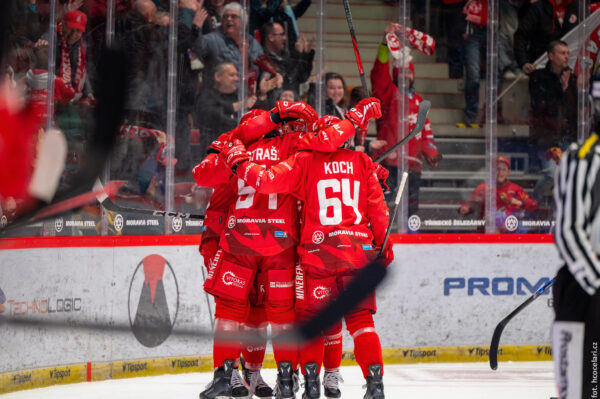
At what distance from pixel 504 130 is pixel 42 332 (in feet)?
11.7

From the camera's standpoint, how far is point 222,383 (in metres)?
3.95

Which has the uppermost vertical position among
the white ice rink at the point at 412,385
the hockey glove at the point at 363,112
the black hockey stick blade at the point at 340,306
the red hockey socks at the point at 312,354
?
the hockey glove at the point at 363,112

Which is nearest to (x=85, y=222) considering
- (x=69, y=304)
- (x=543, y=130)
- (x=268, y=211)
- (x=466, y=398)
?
(x=69, y=304)

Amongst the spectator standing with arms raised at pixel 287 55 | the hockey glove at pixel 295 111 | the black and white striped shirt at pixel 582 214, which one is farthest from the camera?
the spectator standing with arms raised at pixel 287 55

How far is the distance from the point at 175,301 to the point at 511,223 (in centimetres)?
253

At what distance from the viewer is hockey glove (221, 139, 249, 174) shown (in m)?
3.91

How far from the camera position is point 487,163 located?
6.37m

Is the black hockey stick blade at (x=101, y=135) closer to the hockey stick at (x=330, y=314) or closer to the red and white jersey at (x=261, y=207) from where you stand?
the hockey stick at (x=330, y=314)

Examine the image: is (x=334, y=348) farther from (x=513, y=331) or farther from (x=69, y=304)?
(x=513, y=331)

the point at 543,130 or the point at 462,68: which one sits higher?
the point at 462,68

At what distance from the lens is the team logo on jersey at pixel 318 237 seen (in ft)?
12.9

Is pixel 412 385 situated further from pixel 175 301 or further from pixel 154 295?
pixel 154 295

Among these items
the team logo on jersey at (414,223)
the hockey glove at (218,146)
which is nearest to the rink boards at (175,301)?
the team logo on jersey at (414,223)

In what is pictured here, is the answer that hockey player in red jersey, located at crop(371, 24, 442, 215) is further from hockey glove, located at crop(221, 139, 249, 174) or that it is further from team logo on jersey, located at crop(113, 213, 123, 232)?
hockey glove, located at crop(221, 139, 249, 174)
